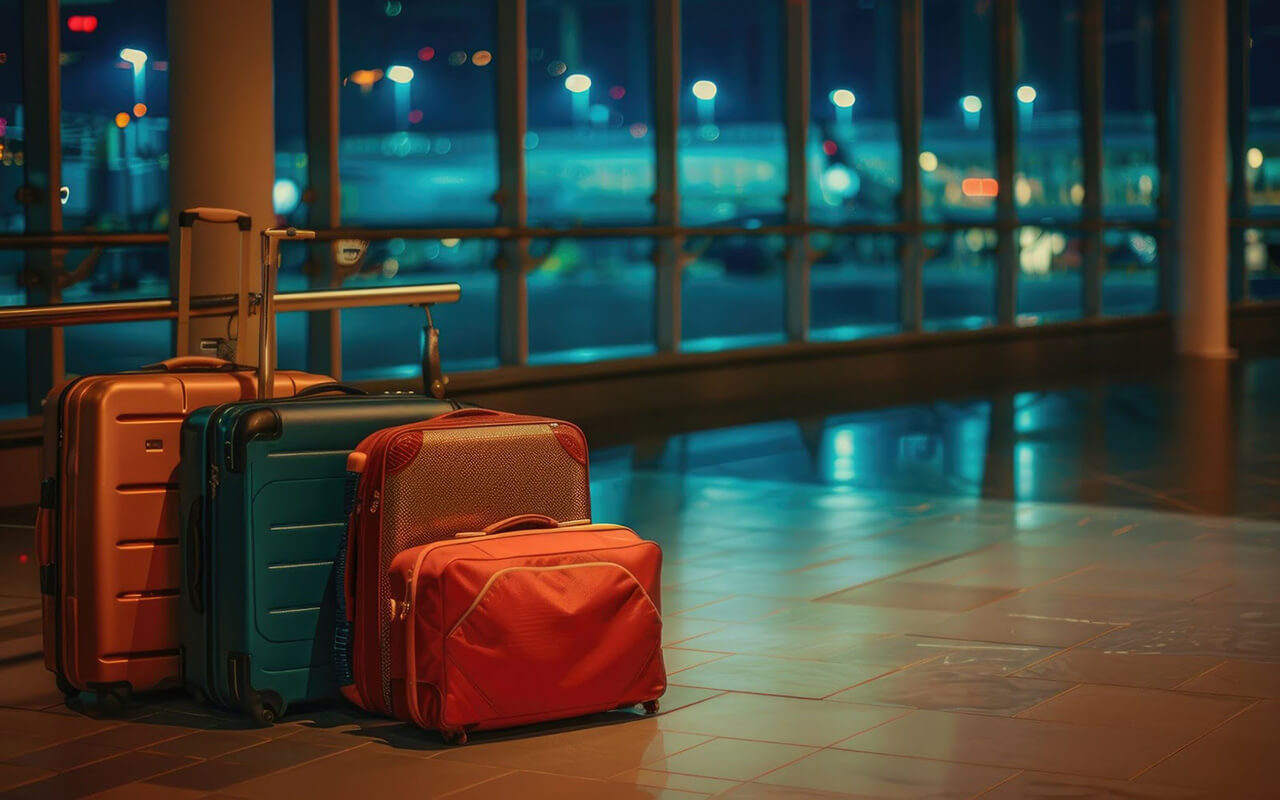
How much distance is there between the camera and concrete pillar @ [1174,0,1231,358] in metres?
15.6

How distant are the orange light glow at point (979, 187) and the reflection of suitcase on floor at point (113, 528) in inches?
505

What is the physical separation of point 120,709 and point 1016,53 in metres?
13.4

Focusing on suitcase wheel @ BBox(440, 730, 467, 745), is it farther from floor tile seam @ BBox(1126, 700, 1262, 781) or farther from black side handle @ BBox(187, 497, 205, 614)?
floor tile seam @ BBox(1126, 700, 1262, 781)

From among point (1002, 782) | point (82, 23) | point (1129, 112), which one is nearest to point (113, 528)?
point (1002, 782)

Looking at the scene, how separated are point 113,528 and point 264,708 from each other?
1.77 feet

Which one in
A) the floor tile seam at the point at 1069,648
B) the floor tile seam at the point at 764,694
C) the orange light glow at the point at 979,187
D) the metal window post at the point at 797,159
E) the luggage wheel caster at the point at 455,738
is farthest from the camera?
the orange light glow at the point at 979,187

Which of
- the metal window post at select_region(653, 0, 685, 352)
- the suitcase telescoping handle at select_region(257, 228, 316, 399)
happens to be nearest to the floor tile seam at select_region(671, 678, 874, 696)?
the suitcase telescoping handle at select_region(257, 228, 316, 399)

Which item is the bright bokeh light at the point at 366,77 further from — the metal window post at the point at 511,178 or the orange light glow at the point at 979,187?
the orange light glow at the point at 979,187

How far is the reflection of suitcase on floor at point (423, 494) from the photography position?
3.80 metres

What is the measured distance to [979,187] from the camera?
53.3 feet

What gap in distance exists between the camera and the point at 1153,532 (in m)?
6.57

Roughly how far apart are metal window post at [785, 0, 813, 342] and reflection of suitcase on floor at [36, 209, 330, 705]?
31.8ft

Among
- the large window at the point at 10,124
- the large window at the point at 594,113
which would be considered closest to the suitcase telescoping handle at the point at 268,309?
the large window at the point at 10,124

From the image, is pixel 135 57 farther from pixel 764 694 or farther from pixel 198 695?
pixel 764 694
